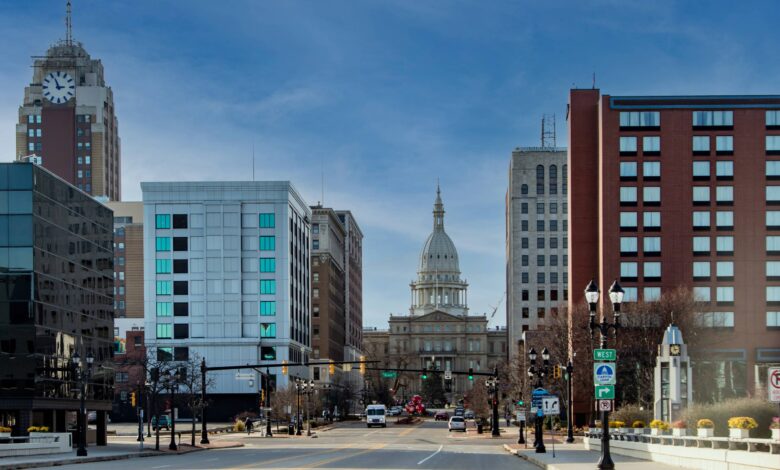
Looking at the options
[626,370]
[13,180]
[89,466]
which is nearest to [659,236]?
[626,370]

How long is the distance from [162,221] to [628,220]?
54566mm

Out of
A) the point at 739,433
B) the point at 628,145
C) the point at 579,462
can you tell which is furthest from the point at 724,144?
the point at 739,433

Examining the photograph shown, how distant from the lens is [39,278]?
62.1 metres

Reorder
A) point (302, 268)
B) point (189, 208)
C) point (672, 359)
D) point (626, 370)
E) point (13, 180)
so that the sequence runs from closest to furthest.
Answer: point (13, 180) → point (672, 359) → point (626, 370) → point (189, 208) → point (302, 268)

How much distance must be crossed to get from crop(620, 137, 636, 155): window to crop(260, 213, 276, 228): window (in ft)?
140

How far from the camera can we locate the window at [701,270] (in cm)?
11450

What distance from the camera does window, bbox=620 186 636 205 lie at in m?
116

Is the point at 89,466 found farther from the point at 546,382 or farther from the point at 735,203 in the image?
the point at 735,203

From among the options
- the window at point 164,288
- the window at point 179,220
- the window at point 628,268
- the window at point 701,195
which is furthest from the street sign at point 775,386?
the window at point 164,288

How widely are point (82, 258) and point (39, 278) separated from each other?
288 inches

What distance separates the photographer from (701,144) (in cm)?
11475

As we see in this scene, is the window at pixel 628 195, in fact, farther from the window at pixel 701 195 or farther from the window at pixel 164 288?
the window at pixel 164 288

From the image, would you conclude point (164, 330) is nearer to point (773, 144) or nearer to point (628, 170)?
point (628, 170)

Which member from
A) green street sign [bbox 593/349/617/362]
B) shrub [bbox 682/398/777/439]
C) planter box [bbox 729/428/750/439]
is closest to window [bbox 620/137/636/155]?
shrub [bbox 682/398/777/439]
